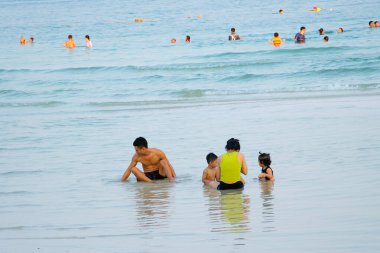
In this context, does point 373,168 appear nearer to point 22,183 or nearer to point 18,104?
point 22,183

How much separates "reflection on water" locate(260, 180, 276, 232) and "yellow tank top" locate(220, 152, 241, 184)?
0.37 m

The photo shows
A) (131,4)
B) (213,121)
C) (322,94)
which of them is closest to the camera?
(213,121)

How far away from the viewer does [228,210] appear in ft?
30.0

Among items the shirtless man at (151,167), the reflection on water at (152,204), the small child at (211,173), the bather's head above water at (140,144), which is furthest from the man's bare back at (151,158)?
the small child at (211,173)

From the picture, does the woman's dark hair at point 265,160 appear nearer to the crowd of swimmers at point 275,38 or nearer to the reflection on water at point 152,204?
the reflection on water at point 152,204

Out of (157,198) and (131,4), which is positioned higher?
(131,4)

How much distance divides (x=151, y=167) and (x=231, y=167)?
5.57ft

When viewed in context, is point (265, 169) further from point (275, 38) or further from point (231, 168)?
point (275, 38)

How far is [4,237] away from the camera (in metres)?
8.25

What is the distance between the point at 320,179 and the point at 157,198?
7.05 feet

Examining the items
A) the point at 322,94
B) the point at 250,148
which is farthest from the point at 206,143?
the point at 322,94

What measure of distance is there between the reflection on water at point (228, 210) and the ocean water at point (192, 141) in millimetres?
28

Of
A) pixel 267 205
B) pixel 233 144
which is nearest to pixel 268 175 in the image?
pixel 233 144

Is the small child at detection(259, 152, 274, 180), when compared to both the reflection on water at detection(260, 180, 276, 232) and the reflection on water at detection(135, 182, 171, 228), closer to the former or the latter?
the reflection on water at detection(260, 180, 276, 232)
